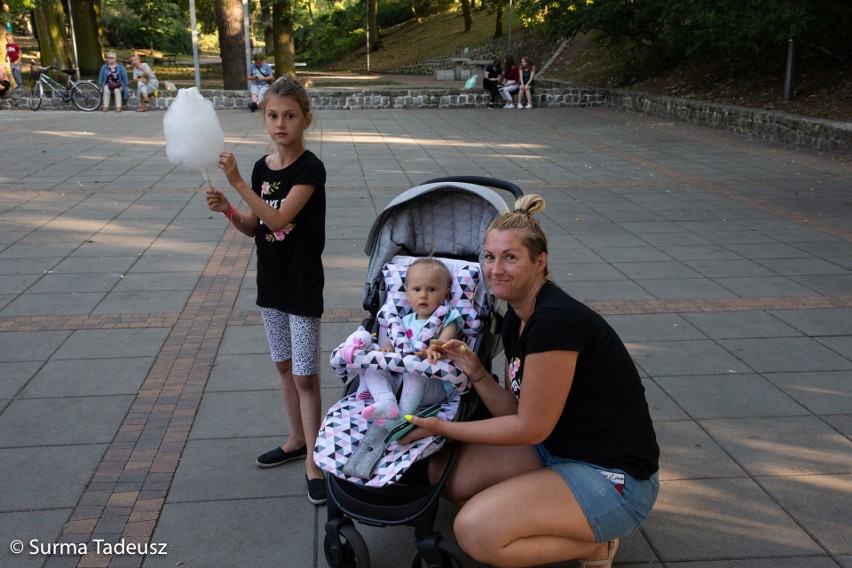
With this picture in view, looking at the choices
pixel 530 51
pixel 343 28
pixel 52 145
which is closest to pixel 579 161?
pixel 52 145

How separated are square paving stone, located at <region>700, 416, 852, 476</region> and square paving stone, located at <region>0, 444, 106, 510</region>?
3.18 m

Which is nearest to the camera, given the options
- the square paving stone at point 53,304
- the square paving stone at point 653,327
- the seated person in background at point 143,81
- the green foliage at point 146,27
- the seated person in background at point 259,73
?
the square paving stone at point 653,327

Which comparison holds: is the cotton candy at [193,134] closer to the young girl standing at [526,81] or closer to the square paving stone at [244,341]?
the square paving stone at [244,341]

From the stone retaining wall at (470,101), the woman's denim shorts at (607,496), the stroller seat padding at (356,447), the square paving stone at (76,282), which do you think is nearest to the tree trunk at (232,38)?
the stone retaining wall at (470,101)

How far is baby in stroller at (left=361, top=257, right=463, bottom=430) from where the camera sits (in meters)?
3.01

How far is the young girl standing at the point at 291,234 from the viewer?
3.27 m

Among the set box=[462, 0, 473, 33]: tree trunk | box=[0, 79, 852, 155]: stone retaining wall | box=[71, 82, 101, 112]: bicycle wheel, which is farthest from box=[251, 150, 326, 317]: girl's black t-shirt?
box=[462, 0, 473, 33]: tree trunk

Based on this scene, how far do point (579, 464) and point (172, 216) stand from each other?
7.40m

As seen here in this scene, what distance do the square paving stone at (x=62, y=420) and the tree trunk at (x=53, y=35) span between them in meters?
24.5

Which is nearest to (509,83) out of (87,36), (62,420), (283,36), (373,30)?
(283,36)

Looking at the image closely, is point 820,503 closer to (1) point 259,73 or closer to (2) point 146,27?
(1) point 259,73

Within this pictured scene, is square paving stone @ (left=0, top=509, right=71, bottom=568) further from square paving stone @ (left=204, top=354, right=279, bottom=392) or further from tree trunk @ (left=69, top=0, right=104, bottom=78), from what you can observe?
tree trunk @ (left=69, top=0, right=104, bottom=78)

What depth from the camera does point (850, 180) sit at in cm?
1091

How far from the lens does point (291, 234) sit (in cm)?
344
